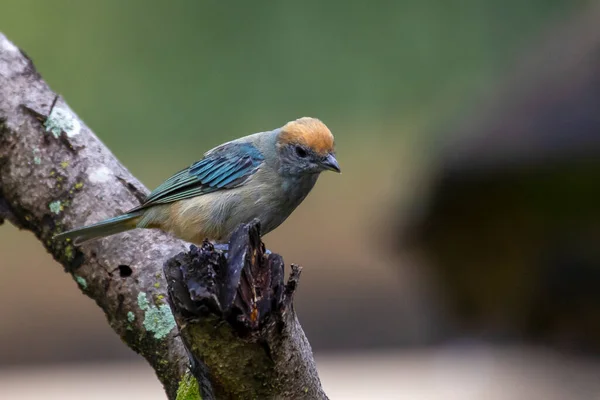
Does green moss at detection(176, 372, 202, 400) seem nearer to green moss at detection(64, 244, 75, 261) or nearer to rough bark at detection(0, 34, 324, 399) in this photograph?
rough bark at detection(0, 34, 324, 399)

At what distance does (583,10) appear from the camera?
9562mm

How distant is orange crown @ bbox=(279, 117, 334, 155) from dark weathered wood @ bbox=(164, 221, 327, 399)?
67.6 inches

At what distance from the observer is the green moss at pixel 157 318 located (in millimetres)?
3857

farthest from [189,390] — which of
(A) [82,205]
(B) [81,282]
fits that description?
(A) [82,205]

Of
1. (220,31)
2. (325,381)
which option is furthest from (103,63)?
(325,381)

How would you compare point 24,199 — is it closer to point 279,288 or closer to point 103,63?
point 279,288

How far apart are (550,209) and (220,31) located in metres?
4.26

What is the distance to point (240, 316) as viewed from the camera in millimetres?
2836

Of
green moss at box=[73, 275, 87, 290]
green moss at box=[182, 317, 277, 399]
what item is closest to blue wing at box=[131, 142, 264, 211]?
green moss at box=[73, 275, 87, 290]

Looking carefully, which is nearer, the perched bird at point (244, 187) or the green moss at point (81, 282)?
the green moss at point (81, 282)

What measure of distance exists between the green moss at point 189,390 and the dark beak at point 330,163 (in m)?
1.64

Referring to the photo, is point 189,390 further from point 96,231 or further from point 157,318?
point 96,231

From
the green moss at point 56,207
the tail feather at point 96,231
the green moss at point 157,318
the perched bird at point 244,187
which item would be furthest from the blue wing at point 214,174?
the green moss at point 157,318

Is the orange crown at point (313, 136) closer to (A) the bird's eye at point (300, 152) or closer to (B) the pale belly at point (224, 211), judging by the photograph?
(A) the bird's eye at point (300, 152)
